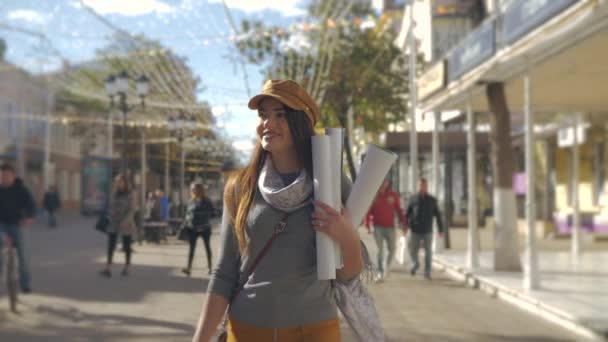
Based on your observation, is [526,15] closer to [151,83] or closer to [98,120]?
[98,120]

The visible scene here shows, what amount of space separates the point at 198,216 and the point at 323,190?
1121mm

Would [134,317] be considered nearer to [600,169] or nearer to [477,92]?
[477,92]

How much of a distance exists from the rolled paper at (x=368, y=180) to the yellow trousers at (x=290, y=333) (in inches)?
14.0

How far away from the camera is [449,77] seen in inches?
566

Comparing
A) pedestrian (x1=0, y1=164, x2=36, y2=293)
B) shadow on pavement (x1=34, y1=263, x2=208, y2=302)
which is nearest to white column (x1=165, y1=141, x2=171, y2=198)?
shadow on pavement (x1=34, y1=263, x2=208, y2=302)

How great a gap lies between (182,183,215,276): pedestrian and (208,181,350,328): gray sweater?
2.77 ft

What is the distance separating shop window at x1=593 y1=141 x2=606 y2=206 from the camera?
70.6 feet

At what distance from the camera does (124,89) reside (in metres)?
4.53

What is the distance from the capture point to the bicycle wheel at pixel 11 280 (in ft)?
28.9

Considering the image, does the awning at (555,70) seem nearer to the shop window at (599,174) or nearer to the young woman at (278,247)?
the shop window at (599,174)

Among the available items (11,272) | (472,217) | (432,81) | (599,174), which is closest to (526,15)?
(432,81)

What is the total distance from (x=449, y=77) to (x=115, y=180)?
33.7 ft

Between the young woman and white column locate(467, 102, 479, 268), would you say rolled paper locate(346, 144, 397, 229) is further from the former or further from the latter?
white column locate(467, 102, 479, 268)

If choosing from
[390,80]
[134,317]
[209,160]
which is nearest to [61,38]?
[209,160]
